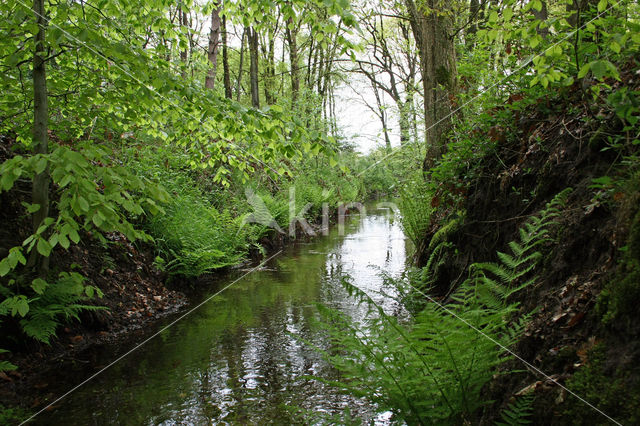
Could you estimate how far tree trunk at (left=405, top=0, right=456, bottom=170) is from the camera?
21.2 ft

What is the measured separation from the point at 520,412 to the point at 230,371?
244 centimetres

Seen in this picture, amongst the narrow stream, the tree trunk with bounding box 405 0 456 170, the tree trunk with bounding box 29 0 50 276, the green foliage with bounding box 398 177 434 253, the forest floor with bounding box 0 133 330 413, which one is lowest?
the narrow stream

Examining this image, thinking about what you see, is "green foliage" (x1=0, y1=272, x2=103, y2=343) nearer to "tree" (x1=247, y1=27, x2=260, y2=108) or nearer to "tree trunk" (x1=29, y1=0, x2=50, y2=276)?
"tree trunk" (x1=29, y1=0, x2=50, y2=276)

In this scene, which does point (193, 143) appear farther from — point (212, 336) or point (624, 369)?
point (624, 369)

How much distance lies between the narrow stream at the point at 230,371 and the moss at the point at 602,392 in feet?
4.55

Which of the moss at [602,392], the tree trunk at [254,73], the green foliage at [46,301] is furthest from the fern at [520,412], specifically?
the tree trunk at [254,73]

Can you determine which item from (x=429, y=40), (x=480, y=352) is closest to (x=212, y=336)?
(x=480, y=352)

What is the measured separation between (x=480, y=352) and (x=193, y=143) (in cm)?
388

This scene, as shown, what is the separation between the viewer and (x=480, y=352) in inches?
89.9

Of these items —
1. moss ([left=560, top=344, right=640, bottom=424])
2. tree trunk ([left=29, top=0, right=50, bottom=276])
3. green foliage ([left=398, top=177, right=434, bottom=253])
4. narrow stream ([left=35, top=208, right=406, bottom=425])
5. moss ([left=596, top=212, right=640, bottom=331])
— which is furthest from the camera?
green foliage ([left=398, top=177, right=434, bottom=253])

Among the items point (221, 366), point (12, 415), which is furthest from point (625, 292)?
point (12, 415)

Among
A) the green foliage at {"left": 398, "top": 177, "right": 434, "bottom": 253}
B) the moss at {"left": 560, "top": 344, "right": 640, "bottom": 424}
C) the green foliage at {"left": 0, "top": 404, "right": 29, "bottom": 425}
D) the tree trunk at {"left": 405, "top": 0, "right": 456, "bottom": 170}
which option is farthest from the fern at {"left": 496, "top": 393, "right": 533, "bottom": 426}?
the tree trunk at {"left": 405, "top": 0, "right": 456, "bottom": 170}

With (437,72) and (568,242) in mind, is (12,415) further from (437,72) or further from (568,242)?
(437,72)

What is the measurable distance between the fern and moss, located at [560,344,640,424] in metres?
0.14
